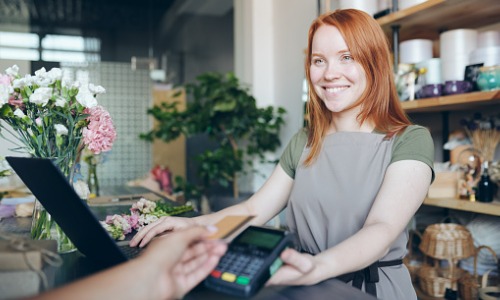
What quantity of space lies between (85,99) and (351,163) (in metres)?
0.67

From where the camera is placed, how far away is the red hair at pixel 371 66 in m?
1.20

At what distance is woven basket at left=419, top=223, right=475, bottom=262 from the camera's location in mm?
1867

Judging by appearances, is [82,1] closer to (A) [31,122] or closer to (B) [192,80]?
(B) [192,80]

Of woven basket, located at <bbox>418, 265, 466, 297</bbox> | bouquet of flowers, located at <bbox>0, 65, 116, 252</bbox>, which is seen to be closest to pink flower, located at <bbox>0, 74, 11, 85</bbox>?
bouquet of flowers, located at <bbox>0, 65, 116, 252</bbox>

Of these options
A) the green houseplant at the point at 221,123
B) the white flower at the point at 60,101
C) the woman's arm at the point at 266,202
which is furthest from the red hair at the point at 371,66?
the green houseplant at the point at 221,123

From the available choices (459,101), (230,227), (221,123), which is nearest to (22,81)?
(230,227)

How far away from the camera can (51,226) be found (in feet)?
3.28

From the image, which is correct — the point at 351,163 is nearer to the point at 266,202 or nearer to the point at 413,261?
the point at 266,202

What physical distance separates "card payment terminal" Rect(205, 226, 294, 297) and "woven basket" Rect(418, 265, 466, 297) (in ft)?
4.79

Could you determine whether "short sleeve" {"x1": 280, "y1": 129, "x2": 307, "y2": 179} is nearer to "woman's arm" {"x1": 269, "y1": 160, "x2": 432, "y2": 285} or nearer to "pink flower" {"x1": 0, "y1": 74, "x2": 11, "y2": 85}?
"woman's arm" {"x1": 269, "y1": 160, "x2": 432, "y2": 285}

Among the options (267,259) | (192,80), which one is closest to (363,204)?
(267,259)

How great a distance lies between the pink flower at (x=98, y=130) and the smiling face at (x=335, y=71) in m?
0.58

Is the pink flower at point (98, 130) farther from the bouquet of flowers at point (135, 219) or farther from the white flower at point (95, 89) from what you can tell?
the bouquet of flowers at point (135, 219)

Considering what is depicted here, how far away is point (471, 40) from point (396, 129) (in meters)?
0.96
